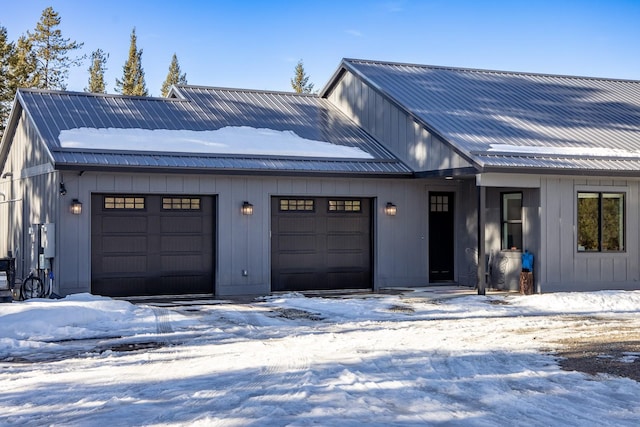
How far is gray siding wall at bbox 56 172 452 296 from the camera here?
1582 cm

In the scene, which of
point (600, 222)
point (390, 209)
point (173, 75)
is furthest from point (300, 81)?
point (600, 222)

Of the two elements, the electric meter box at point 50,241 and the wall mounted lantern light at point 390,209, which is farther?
the wall mounted lantern light at point 390,209

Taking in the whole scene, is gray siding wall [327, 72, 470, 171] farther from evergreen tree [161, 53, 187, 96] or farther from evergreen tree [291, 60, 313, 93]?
evergreen tree [161, 53, 187, 96]

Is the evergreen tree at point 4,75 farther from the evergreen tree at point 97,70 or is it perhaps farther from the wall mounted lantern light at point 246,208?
the wall mounted lantern light at point 246,208

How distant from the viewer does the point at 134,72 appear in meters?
52.5

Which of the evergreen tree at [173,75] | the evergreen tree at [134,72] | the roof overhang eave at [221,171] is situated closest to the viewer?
the roof overhang eave at [221,171]

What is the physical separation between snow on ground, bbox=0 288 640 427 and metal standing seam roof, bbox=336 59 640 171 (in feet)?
11.3

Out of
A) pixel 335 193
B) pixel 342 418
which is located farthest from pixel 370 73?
pixel 342 418

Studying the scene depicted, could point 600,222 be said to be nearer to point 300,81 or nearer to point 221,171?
point 221,171

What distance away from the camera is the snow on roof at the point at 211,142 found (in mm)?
16672

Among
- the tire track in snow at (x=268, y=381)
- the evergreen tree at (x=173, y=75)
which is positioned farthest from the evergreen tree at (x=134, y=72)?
the tire track in snow at (x=268, y=381)

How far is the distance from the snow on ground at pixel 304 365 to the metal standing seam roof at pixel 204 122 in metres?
3.19

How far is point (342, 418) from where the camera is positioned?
6508 millimetres

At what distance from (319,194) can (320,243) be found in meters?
1.15
